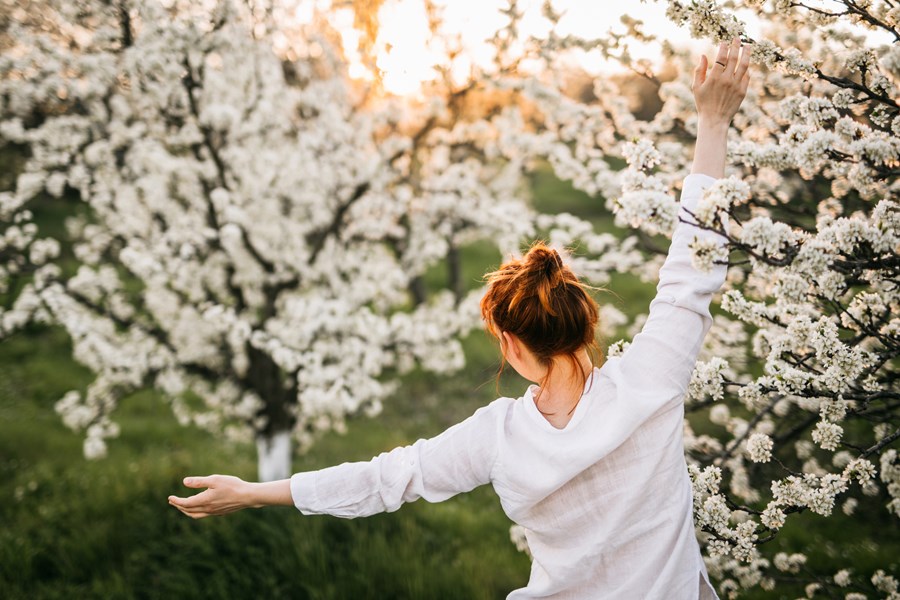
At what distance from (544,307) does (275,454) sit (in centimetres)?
506

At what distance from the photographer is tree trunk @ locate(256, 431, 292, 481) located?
6199 mm

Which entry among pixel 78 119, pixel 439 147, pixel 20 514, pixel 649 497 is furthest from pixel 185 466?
pixel 649 497

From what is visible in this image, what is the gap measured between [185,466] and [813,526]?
6.48 meters

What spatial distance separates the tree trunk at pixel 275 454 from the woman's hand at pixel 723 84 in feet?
17.5

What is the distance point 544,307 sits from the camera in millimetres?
1909

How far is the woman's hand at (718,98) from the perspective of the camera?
1.96m

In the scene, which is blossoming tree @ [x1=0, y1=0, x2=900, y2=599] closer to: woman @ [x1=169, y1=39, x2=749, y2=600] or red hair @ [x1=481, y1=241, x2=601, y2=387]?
woman @ [x1=169, y1=39, x2=749, y2=600]

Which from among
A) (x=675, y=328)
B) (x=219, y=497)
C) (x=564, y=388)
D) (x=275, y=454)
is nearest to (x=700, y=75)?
(x=675, y=328)

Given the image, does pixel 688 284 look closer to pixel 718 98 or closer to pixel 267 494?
pixel 718 98

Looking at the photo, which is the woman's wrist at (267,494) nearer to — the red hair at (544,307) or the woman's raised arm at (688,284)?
the red hair at (544,307)

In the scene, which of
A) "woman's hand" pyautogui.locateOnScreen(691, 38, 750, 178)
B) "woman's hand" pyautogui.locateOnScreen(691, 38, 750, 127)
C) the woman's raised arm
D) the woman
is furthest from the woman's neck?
"woman's hand" pyautogui.locateOnScreen(691, 38, 750, 127)

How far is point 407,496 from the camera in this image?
6.83 ft

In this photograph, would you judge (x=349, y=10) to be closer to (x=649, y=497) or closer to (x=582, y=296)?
(x=582, y=296)

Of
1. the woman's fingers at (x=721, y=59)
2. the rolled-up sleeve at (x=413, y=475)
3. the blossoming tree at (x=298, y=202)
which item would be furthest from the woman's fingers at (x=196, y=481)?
the blossoming tree at (x=298, y=202)
